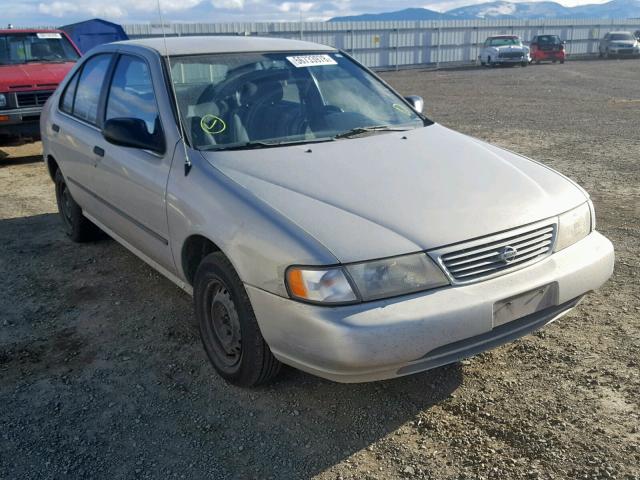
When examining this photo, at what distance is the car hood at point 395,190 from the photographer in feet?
8.76

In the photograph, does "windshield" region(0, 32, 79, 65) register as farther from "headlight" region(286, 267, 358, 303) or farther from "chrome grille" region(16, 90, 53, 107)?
"headlight" region(286, 267, 358, 303)

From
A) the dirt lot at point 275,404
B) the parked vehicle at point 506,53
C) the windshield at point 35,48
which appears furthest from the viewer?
the parked vehicle at point 506,53

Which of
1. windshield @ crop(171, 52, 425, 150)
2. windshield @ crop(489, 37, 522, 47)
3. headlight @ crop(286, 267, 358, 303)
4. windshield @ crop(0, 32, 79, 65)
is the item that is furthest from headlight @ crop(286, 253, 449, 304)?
windshield @ crop(489, 37, 522, 47)

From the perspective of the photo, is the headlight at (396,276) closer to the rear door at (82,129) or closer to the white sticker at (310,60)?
the white sticker at (310,60)

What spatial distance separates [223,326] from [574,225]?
184 centimetres

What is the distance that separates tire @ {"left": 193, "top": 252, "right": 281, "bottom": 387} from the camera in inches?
115

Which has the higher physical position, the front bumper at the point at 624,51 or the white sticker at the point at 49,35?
the white sticker at the point at 49,35

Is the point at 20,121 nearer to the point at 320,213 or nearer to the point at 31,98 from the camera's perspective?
the point at 31,98

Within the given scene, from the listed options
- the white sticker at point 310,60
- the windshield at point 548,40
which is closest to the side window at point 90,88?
the white sticker at point 310,60

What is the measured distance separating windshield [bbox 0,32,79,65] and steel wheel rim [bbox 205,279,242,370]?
8102 mm

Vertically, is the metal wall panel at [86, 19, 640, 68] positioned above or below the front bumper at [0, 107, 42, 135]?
above

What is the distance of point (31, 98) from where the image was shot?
8992 mm

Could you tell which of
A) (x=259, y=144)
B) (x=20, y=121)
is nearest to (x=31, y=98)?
(x=20, y=121)

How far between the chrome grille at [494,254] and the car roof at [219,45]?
214cm
